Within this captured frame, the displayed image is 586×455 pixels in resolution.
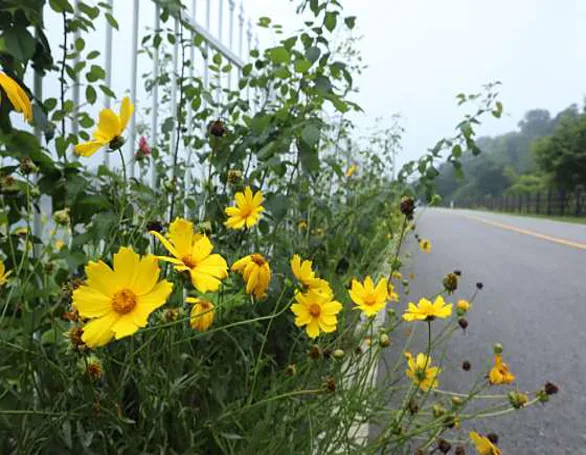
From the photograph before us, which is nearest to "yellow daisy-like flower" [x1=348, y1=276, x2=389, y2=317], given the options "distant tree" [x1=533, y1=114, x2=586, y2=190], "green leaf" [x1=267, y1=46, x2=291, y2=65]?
"green leaf" [x1=267, y1=46, x2=291, y2=65]

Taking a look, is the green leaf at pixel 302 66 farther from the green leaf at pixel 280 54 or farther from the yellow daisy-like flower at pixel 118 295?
the yellow daisy-like flower at pixel 118 295

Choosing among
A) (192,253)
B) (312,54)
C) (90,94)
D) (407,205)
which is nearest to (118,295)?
(192,253)

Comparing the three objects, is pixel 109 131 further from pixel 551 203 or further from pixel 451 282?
pixel 551 203

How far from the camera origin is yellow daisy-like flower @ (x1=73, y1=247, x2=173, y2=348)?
52cm

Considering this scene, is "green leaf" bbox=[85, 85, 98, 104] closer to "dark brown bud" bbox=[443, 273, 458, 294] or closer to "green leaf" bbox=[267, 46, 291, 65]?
"green leaf" bbox=[267, 46, 291, 65]

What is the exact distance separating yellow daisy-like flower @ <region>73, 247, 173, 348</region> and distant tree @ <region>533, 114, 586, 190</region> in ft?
106

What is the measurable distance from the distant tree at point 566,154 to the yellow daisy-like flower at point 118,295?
32.2m

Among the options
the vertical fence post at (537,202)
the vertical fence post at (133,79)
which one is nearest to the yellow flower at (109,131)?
the vertical fence post at (133,79)

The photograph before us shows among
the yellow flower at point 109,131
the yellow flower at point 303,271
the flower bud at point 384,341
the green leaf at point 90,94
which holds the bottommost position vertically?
the flower bud at point 384,341

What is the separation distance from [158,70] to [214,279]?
1948mm

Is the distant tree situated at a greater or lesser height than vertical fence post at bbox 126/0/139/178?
greater

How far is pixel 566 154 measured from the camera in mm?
28734

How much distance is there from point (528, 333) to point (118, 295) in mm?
2850

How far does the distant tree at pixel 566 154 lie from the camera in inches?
1118
